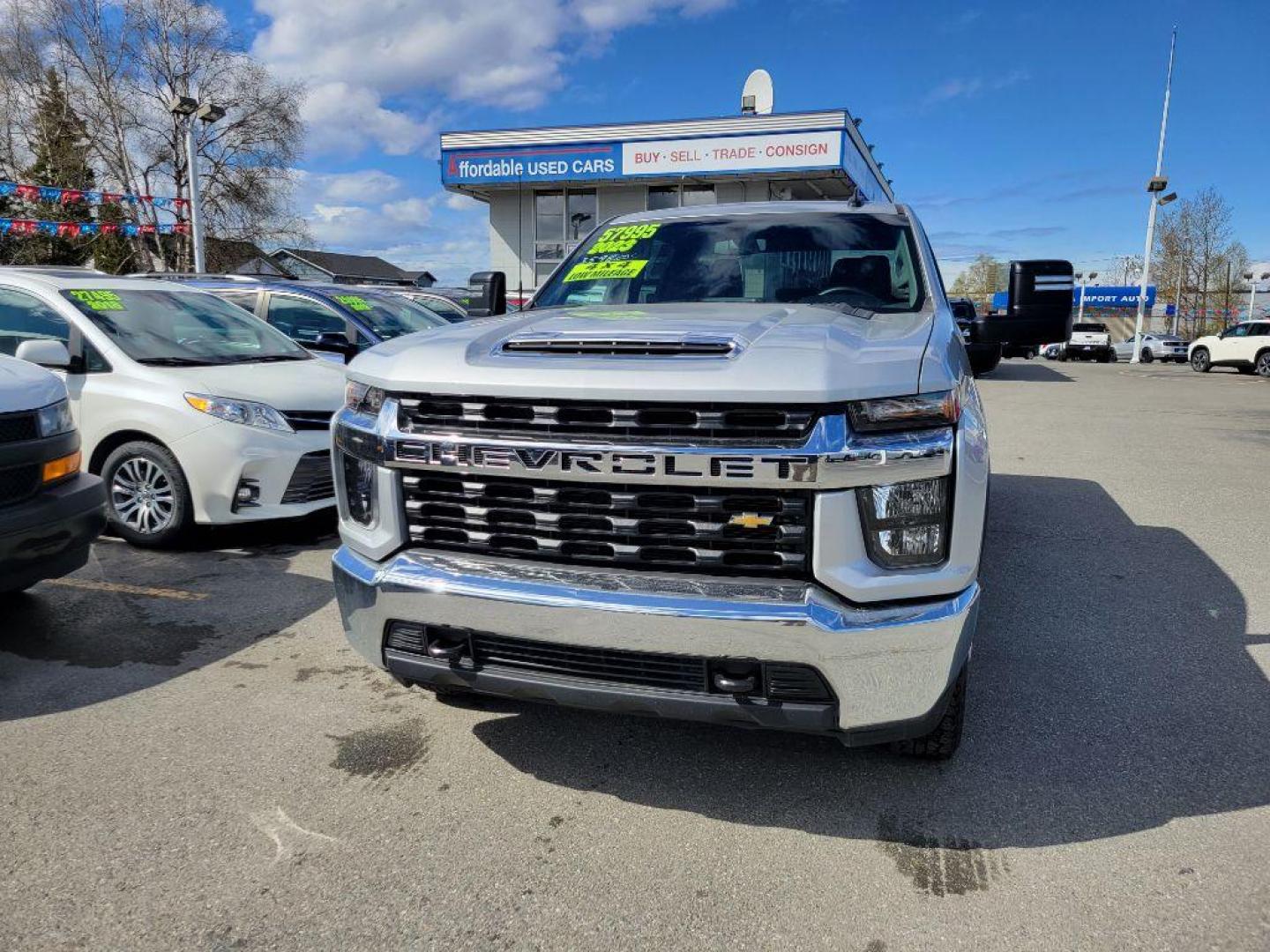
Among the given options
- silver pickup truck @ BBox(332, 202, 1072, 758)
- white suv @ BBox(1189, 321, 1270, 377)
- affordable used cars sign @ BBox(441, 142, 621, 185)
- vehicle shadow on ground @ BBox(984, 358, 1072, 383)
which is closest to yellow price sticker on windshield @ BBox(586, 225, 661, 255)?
silver pickup truck @ BBox(332, 202, 1072, 758)

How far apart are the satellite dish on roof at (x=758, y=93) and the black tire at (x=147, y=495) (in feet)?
87.5

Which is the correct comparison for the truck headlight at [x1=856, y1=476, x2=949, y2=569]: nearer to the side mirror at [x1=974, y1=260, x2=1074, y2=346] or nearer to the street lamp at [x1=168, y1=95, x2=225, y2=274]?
the side mirror at [x1=974, y1=260, x2=1074, y2=346]

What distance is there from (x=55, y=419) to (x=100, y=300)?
2.45 metres

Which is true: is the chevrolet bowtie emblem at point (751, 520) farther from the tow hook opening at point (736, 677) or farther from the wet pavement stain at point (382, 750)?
the wet pavement stain at point (382, 750)

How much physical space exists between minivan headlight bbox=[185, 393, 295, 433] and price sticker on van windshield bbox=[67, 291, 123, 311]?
1199mm

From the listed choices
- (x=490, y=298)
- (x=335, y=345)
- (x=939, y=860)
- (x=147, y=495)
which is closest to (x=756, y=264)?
(x=490, y=298)

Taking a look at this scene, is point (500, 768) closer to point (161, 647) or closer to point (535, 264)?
point (161, 647)

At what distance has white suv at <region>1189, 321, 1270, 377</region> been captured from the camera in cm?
2612

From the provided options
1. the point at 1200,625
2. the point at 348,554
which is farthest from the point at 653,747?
the point at 1200,625

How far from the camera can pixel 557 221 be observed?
28297 mm

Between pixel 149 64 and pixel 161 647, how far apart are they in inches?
1669

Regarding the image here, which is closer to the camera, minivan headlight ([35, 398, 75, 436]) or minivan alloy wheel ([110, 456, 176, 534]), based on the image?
minivan headlight ([35, 398, 75, 436])

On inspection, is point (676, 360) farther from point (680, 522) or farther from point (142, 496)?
point (142, 496)

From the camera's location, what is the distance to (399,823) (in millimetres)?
2594
